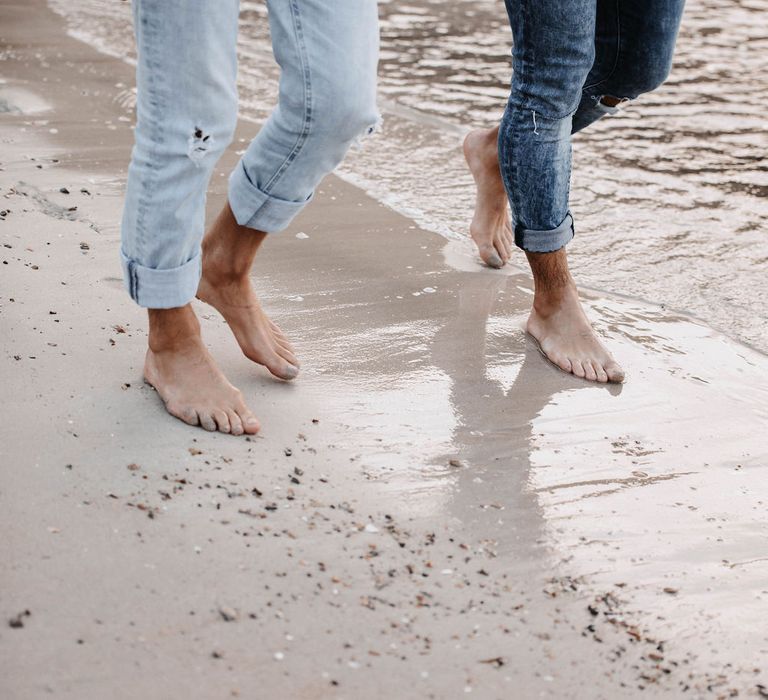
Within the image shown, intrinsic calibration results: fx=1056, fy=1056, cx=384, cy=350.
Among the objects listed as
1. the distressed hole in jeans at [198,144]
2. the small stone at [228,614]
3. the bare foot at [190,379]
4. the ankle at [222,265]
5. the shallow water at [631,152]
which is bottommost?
the shallow water at [631,152]

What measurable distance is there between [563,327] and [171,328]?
3.51 feet

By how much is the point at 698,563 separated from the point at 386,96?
4.22 m

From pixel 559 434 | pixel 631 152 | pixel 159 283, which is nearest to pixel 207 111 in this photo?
pixel 159 283

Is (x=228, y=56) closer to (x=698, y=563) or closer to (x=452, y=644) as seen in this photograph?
(x=452, y=644)

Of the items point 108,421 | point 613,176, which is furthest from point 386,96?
point 108,421

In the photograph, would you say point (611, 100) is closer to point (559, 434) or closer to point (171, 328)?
point (559, 434)

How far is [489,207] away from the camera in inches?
132

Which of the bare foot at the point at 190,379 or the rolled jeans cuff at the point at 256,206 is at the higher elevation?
the rolled jeans cuff at the point at 256,206

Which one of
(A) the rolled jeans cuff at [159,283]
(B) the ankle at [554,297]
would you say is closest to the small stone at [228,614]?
(A) the rolled jeans cuff at [159,283]

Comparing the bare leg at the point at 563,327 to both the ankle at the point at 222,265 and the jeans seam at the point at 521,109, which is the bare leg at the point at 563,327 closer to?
the jeans seam at the point at 521,109

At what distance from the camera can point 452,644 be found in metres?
1.64

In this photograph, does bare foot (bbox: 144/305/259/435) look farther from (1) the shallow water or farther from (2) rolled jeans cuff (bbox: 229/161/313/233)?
(1) the shallow water

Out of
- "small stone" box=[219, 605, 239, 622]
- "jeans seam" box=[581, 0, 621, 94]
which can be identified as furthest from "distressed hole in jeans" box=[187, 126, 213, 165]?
"jeans seam" box=[581, 0, 621, 94]

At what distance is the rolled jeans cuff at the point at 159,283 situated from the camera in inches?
83.6
